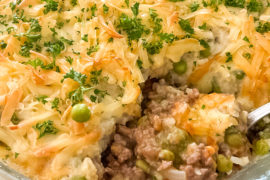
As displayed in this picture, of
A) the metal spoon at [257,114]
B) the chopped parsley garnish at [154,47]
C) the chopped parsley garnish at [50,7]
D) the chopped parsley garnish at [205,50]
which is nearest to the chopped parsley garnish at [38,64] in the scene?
the chopped parsley garnish at [50,7]

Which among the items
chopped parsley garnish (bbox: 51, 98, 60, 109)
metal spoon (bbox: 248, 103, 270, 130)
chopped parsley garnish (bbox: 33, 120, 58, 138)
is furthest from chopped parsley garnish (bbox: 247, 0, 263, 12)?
chopped parsley garnish (bbox: 33, 120, 58, 138)

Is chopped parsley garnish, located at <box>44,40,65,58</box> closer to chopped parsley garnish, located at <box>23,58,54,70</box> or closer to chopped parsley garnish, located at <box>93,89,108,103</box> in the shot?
chopped parsley garnish, located at <box>23,58,54,70</box>

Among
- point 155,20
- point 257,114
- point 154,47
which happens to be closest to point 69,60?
point 154,47

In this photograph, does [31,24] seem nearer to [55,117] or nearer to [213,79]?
[55,117]

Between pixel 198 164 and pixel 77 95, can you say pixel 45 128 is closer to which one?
pixel 77 95

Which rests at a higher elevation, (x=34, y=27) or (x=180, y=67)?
(x=34, y=27)

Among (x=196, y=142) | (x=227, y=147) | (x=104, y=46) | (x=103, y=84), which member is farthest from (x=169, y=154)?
(x=104, y=46)
